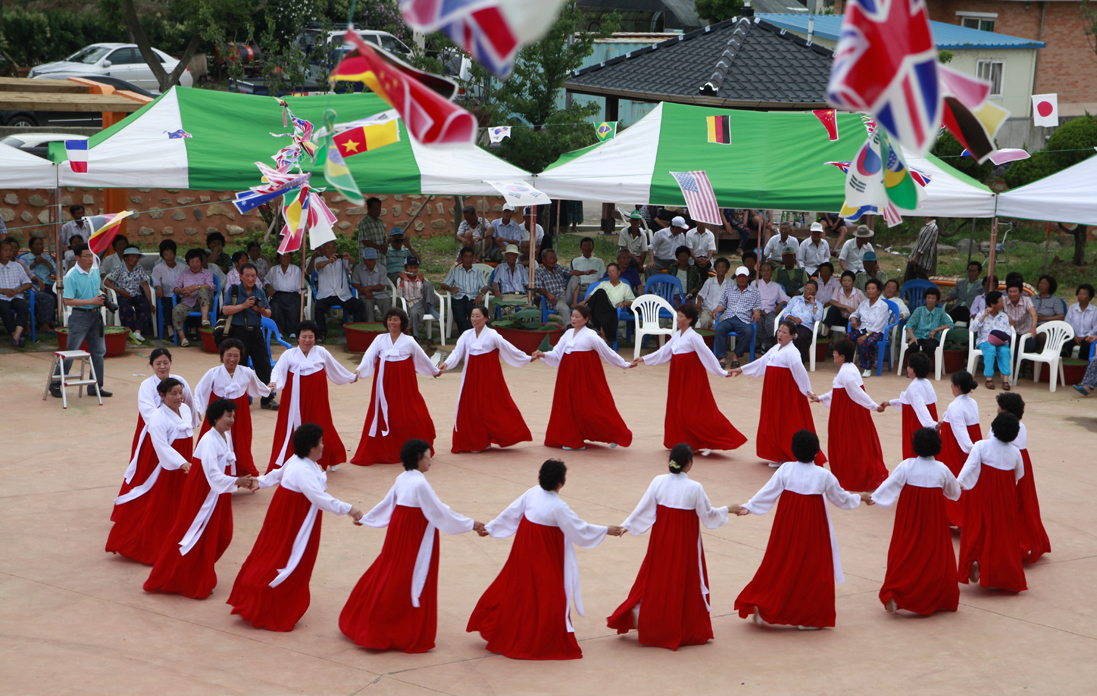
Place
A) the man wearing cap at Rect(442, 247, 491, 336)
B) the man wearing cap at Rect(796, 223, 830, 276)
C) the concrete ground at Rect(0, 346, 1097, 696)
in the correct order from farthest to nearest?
the man wearing cap at Rect(796, 223, 830, 276) → the man wearing cap at Rect(442, 247, 491, 336) → the concrete ground at Rect(0, 346, 1097, 696)

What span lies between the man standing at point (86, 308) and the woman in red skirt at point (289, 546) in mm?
5418

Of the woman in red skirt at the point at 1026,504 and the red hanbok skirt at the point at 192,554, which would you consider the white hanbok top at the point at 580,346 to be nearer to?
the woman in red skirt at the point at 1026,504

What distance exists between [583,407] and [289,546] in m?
4.25

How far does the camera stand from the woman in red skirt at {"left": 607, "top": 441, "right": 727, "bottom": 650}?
20.2 ft

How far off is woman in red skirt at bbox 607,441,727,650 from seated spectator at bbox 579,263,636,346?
798 centimetres

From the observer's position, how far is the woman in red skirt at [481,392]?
9891 millimetres

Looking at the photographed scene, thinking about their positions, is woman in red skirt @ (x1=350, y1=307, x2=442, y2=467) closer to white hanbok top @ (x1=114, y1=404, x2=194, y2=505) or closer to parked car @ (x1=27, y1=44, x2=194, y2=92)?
white hanbok top @ (x1=114, y1=404, x2=194, y2=505)

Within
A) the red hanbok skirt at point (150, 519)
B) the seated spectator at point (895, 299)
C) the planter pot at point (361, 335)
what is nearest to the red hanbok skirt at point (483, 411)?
the red hanbok skirt at point (150, 519)

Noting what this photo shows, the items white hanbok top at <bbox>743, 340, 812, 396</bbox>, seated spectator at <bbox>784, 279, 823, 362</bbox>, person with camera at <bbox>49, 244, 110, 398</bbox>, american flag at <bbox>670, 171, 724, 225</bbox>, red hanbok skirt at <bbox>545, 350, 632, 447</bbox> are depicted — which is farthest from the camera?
seated spectator at <bbox>784, 279, 823, 362</bbox>

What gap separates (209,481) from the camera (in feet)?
21.3

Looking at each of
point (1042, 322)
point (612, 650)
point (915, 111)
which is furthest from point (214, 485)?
point (1042, 322)

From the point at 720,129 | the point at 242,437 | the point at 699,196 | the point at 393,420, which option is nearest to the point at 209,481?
the point at 242,437

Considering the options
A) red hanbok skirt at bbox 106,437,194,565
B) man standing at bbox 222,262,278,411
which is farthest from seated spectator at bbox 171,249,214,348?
red hanbok skirt at bbox 106,437,194,565

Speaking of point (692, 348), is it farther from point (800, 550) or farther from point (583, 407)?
point (800, 550)
